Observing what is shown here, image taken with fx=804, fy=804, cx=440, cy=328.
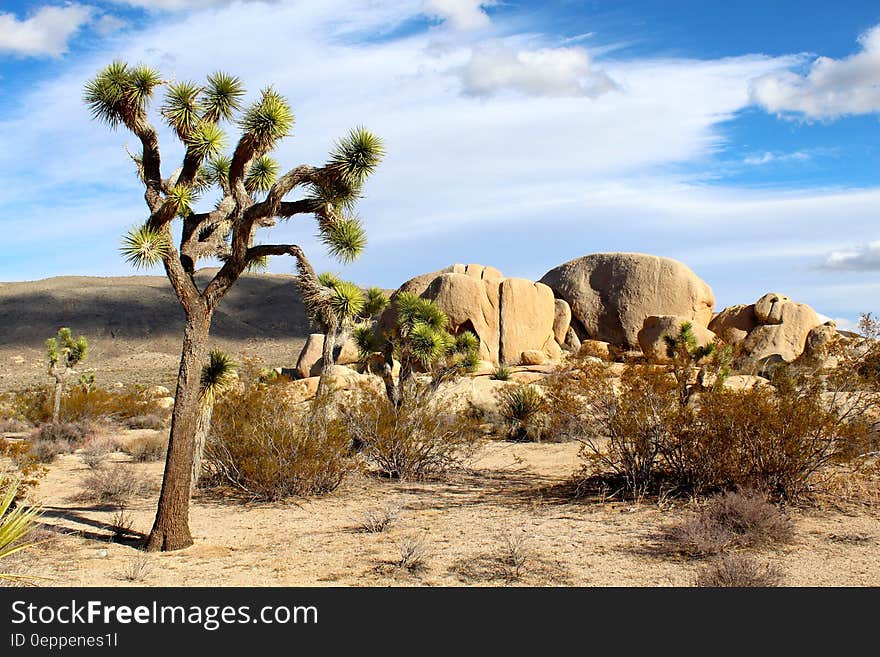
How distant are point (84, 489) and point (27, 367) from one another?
174ft

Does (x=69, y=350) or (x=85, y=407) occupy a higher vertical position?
(x=69, y=350)

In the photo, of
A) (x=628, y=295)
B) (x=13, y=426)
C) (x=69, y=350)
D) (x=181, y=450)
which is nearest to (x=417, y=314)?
(x=181, y=450)

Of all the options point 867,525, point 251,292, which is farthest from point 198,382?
point 251,292

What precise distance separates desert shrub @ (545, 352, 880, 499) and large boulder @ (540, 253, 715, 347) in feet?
76.9

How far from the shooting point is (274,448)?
12.3m

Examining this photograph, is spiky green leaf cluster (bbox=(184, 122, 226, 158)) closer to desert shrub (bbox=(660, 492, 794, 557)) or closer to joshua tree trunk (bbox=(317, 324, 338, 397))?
joshua tree trunk (bbox=(317, 324, 338, 397))

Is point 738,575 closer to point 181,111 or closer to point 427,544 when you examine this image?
point 427,544

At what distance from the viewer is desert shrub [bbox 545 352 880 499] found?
10.1 meters

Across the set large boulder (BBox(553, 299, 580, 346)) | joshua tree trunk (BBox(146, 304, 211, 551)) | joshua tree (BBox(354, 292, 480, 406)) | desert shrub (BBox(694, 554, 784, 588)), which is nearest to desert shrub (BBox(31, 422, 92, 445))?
joshua tree (BBox(354, 292, 480, 406))

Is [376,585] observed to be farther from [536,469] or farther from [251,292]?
[251,292]

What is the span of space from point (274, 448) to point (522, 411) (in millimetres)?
10141

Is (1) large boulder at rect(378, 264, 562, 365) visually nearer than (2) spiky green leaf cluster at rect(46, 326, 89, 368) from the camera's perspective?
No

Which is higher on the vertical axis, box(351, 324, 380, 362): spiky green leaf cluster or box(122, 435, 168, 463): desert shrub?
box(351, 324, 380, 362): spiky green leaf cluster

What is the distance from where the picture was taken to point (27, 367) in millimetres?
60219
